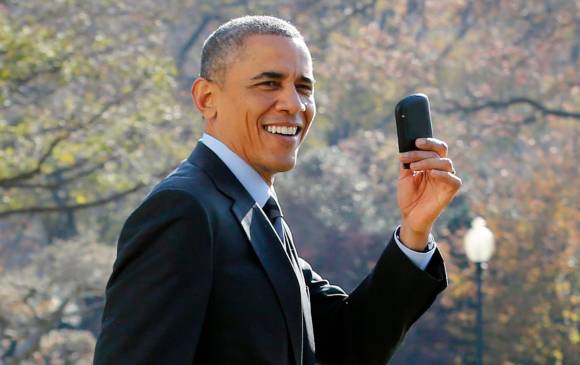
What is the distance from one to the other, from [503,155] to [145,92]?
19528mm

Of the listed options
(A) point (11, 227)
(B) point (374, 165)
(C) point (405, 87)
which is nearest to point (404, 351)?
(B) point (374, 165)

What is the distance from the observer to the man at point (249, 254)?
9.08 feet

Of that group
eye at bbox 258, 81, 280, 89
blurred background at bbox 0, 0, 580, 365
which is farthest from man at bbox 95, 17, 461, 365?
blurred background at bbox 0, 0, 580, 365

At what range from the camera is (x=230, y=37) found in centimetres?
316

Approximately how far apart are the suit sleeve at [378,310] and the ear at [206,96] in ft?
1.97

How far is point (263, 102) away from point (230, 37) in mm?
206

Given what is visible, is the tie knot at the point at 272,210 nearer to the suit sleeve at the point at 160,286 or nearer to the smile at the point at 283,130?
the smile at the point at 283,130

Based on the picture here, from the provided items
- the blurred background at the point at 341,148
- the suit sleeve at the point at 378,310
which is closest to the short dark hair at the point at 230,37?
the suit sleeve at the point at 378,310

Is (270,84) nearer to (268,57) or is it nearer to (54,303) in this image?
(268,57)

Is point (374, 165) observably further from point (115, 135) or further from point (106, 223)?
point (115, 135)

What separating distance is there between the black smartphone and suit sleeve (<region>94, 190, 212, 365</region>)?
0.63m

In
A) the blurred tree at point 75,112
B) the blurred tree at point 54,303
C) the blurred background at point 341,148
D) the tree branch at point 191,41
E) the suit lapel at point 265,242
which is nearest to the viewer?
the suit lapel at point 265,242

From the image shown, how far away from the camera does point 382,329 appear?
128 inches

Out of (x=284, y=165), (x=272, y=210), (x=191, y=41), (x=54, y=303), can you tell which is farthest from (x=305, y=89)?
(x=191, y=41)
